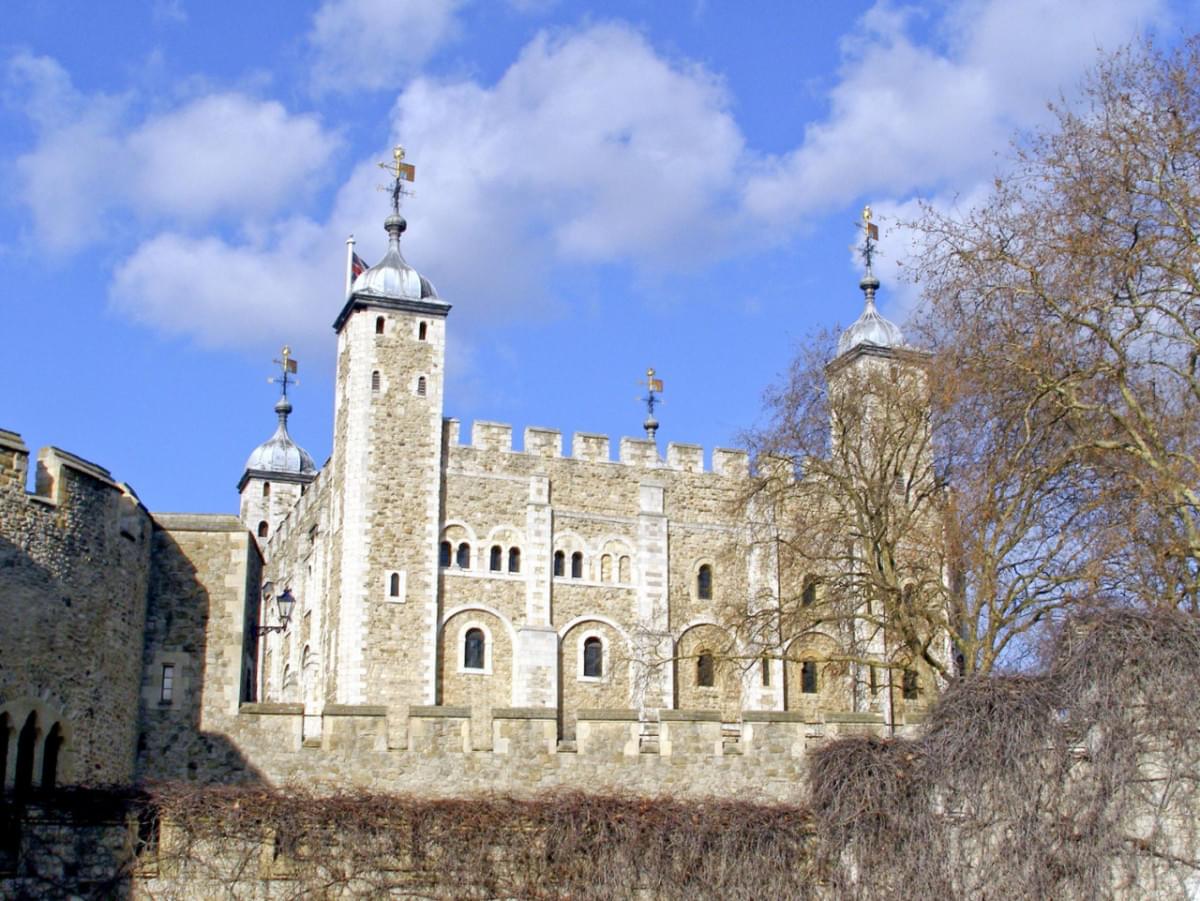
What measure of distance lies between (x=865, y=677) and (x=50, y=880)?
1114 inches

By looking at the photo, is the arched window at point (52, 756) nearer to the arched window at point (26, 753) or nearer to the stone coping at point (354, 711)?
the arched window at point (26, 753)

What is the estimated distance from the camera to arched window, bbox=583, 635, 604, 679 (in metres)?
39.3

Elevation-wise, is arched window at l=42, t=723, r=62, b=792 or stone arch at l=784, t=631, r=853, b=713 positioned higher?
stone arch at l=784, t=631, r=853, b=713

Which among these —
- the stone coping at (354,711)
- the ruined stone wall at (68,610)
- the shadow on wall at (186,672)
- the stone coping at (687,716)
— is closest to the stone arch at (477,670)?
the shadow on wall at (186,672)

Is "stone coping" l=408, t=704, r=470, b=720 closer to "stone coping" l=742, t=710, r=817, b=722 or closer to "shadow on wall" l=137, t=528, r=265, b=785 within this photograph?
"shadow on wall" l=137, t=528, r=265, b=785

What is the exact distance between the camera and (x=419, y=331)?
39.4 m

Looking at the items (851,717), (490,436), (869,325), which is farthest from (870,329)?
(851,717)

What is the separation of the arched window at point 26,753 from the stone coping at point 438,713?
439 cm

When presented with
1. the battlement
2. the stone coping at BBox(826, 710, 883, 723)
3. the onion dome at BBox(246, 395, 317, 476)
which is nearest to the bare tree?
the stone coping at BBox(826, 710, 883, 723)

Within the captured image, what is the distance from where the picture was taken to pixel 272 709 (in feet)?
64.6

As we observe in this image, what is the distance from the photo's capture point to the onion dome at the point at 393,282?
39469 millimetres

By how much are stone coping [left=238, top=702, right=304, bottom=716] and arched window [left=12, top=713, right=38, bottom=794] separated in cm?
339

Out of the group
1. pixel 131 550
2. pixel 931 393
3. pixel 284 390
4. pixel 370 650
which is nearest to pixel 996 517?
pixel 931 393

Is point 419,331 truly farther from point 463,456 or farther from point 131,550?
point 131,550
